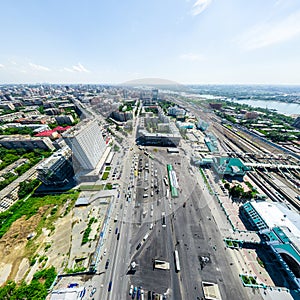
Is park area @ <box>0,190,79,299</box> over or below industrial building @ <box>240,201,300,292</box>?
below

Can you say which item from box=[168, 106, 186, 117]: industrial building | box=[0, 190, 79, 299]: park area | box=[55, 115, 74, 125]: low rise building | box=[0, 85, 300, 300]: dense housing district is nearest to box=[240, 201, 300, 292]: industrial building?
box=[0, 85, 300, 300]: dense housing district

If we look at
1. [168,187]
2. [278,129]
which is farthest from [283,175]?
[278,129]

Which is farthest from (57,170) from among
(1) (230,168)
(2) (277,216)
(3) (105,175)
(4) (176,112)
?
(4) (176,112)

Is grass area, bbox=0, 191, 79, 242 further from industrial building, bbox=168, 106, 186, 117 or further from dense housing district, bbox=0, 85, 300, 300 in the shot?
industrial building, bbox=168, 106, 186, 117

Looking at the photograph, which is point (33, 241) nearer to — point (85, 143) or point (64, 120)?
point (85, 143)

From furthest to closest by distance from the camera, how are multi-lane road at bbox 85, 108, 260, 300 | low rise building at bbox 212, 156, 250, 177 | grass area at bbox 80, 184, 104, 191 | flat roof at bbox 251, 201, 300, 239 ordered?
low rise building at bbox 212, 156, 250, 177 < grass area at bbox 80, 184, 104, 191 < flat roof at bbox 251, 201, 300, 239 < multi-lane road at bbox 85, 108, 260, 300

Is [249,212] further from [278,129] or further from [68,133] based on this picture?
[278,129]
